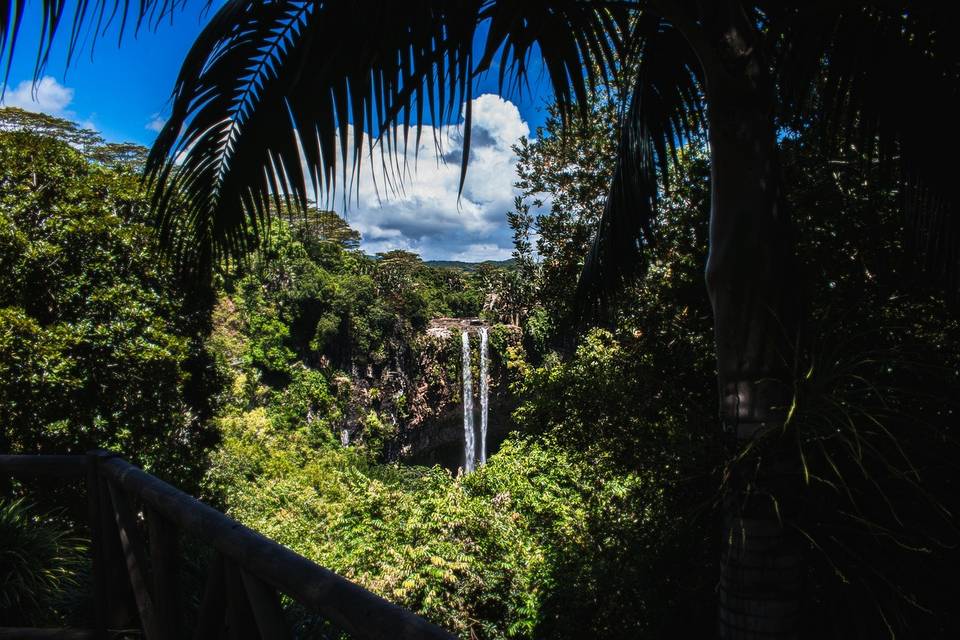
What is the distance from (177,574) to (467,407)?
19701 millimetres

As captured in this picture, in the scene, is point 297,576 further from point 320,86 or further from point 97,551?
point 97,551

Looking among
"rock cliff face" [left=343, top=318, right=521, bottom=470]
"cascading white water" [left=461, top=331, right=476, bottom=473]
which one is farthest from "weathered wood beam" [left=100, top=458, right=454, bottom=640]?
"rock cliff face" [left=343, top=318, right=521, bottom=470]

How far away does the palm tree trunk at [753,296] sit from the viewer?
1.79 m

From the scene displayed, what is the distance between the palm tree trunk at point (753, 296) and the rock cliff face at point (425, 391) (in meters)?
19.6

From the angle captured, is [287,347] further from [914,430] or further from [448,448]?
[914,430]

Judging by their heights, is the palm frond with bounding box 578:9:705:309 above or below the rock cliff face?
above

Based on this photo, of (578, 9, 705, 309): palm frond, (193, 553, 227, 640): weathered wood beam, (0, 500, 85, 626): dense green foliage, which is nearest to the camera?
(193, 553, 227, 640): weathered wood beam

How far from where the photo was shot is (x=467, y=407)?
69.8ft

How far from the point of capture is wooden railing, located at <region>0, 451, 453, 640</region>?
2.78 feet

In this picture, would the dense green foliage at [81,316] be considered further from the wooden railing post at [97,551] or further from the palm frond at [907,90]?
the palm frond at [907,90]

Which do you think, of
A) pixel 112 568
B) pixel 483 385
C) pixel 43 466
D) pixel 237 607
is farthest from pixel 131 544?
pixel 483 385

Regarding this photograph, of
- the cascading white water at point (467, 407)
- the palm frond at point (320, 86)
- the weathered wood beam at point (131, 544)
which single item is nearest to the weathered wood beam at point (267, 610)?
the palm frond at point (320, 86)

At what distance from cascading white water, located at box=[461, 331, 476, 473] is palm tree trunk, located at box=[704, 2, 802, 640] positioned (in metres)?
19.1

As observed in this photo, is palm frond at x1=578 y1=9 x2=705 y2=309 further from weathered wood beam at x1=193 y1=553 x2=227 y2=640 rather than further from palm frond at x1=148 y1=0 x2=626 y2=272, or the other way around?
weathered wood beam at x1=193 y1=553 x2=227 y2=640
